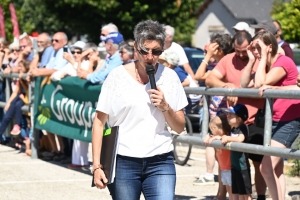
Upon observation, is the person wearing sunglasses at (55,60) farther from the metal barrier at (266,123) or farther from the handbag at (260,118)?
the handbag at (260,118)

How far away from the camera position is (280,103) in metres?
7.42

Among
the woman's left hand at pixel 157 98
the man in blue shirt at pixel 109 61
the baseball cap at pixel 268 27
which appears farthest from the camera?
the man in blue shirt at pixel 109 61

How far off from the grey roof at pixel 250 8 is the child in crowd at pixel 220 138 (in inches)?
1772

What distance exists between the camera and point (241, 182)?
24.0 feet

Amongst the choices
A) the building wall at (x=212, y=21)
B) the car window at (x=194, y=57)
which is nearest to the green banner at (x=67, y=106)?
the car window at (x=194, y=57)

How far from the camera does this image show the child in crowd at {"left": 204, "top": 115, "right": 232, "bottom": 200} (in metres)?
7.60

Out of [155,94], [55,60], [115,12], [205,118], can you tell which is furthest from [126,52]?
[115,12]

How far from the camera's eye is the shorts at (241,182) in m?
7.28

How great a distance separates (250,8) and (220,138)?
1886 inches

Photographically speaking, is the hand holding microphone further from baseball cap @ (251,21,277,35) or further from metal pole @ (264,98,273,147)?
baseball cap @ (251,21,277,35)

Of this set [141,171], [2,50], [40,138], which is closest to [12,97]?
[40,138]

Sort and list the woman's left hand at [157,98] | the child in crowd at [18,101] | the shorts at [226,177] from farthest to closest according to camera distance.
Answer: the child in crowd at [18,101], the shorts at [226,177], the woman's left hand at [157,98]

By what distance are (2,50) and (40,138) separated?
2.96 metres

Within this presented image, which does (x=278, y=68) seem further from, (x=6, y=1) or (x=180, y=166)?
(x=6, y=1)
